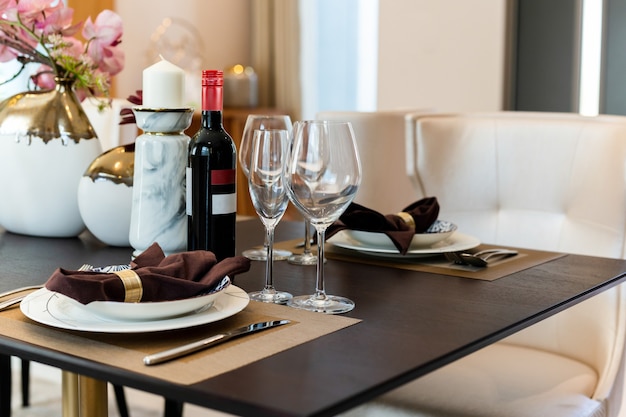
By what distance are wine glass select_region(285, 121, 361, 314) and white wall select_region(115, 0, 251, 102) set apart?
4.20m

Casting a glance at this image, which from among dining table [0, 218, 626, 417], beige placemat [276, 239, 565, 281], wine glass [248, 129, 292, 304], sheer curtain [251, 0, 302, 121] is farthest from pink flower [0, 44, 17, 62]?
sheer curtain [251, 0, 302, 121]

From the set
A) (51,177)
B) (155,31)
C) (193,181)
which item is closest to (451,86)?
(155,31)

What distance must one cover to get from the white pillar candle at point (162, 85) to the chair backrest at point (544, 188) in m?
0.81

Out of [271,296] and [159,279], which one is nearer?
[159,279]

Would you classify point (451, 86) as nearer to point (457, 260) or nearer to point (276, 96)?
point (276, 96)

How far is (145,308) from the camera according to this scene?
0.96 m

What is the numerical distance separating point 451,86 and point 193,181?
3.04m

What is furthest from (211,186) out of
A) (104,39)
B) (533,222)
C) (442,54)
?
(442,54)

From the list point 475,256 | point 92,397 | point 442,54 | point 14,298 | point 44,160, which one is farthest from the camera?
point 442,54

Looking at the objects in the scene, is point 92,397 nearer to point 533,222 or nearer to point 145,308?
point 145,308

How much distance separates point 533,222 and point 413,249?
0.58 m

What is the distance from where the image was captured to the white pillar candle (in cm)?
134

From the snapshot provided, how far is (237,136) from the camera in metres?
5.28

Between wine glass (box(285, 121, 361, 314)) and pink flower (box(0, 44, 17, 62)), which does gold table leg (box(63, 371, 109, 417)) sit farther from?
pink flower (box(0, 44, 17, 62))
